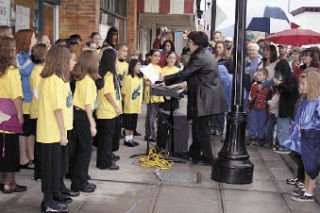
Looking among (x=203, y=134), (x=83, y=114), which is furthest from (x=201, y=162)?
(x=83, y=114)

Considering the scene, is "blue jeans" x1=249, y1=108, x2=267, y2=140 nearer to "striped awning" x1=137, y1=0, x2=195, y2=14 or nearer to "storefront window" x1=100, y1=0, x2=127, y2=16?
"storefront window" x1=100, y1=0, x2=127, y2=16

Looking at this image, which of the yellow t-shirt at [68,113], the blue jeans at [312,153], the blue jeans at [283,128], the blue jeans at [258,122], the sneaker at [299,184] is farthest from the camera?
the blue jeans at [258,122]

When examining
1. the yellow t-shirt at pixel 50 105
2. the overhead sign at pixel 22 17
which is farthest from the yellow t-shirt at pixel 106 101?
the overhead sign at pixel 22 17

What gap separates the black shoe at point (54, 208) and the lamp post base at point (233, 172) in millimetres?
2222

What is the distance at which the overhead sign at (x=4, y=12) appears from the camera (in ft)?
21.2

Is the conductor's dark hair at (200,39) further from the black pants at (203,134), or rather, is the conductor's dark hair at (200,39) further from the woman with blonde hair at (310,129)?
the woman with blonde hair at (310,129)

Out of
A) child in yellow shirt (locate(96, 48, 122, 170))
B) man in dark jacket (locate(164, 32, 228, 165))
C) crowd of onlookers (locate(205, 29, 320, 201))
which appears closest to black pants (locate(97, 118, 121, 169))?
child in yellow shirt (locate(96, 48, 122, 170))

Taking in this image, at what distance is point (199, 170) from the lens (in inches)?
236

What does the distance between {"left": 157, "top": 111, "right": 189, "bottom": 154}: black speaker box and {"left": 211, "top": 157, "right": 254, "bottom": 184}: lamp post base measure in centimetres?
124

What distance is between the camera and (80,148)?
460 cm

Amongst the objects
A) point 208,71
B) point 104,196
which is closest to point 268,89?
point 208,71

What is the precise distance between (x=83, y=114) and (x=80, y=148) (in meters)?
0.40

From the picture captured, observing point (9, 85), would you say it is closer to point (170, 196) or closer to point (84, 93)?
point (84, 93)

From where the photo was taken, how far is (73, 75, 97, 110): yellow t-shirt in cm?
446
